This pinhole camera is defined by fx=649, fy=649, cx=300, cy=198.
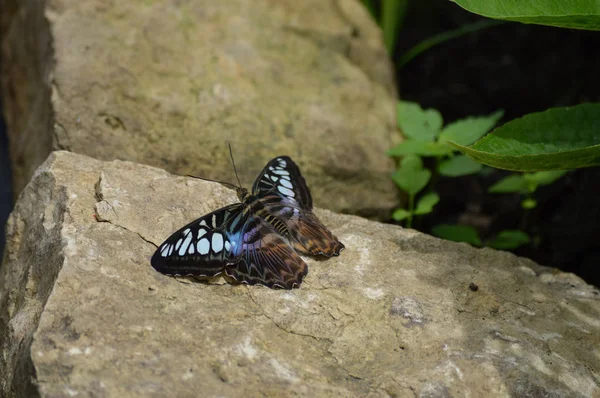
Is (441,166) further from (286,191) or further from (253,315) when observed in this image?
(253,315)

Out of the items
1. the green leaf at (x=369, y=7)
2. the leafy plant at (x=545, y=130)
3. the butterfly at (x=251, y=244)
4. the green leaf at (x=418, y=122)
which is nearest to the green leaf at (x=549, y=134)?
the leafy plant at (x=545, y=130)

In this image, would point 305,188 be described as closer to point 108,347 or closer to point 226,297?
point 226,297

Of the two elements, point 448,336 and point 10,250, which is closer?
point 448,336

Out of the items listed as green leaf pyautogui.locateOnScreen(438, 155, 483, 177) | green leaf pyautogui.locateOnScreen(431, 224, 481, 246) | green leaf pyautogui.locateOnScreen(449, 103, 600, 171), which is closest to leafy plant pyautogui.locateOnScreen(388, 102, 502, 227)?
green leaf pyautogui.locateOnScreen(438, 155, 483, 177)

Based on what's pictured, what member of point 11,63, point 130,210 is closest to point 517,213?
point 130,210

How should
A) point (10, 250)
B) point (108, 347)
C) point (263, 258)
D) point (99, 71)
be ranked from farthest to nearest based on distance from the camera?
1. point (99, 71)
2. point (10, 250)
3. point (263, 258)
4. point (108, 347)

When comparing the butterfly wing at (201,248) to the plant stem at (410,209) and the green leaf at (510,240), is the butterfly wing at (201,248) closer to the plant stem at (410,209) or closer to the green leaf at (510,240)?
the plant stem at (410,209)
